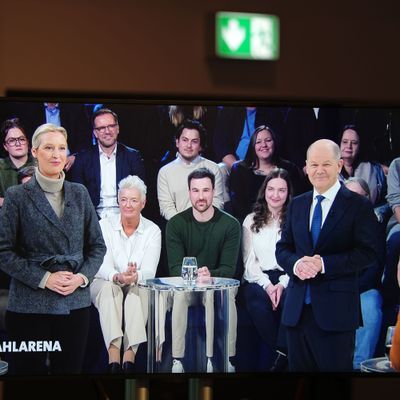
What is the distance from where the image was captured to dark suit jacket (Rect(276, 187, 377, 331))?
→ 9.34ft

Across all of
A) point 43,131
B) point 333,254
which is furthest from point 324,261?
point 43,131

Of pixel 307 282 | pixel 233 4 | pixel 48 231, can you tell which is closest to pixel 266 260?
pixel 307 282

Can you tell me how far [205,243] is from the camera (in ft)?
9.36

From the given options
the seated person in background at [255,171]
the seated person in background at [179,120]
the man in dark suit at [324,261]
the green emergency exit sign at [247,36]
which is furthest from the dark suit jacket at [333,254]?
the green emergency exit sign at [247,36]

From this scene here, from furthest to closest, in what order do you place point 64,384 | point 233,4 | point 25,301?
point 233,4 < point 64,384 < point 25,301

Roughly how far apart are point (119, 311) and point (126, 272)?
15 cm

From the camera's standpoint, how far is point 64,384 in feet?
11.2

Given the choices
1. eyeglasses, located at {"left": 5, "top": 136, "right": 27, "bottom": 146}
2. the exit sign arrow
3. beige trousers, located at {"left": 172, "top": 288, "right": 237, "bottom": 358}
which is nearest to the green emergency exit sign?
the exit sign arrow

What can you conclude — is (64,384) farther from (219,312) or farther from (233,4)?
(233,4)

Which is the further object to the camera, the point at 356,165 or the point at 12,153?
the point at 356,165

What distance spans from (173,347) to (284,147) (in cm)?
87

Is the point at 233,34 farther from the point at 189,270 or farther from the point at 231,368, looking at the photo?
the point at 231,368

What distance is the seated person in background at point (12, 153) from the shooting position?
2.77 metres

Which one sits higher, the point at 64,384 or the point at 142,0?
the point at 142,0
